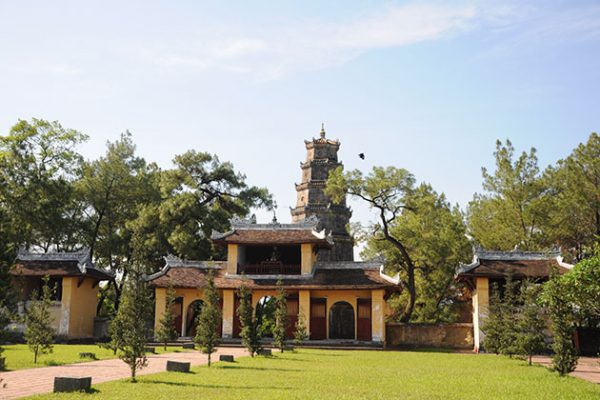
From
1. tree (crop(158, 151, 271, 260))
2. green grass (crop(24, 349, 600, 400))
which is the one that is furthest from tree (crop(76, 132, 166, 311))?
green grass (crop(24, 349, 600, 400))

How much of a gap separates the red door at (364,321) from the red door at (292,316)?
3.56 metres

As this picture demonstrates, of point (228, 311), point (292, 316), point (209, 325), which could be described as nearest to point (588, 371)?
point (209, 325)

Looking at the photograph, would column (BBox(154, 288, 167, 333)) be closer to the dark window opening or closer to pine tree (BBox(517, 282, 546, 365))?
the dark window opening

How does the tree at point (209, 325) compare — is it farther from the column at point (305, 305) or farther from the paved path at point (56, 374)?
the column at point (305, 305)

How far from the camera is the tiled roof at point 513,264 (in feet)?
98.2

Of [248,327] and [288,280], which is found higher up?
[288,280]

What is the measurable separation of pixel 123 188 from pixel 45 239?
21.9 ft

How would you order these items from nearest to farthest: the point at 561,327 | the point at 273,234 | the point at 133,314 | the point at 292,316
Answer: the point at 133,314
the point at 561,327
the point at 292,316
the point at 273,234

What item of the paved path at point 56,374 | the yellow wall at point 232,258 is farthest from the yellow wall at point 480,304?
the paved path at point 56,374

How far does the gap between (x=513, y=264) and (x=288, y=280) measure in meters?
12.2

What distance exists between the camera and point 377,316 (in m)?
32.4

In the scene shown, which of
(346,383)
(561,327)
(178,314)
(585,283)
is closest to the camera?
(346,383)

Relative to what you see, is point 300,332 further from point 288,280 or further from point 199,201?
point 199,201

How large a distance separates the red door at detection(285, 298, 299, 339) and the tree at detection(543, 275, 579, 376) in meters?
17.8
